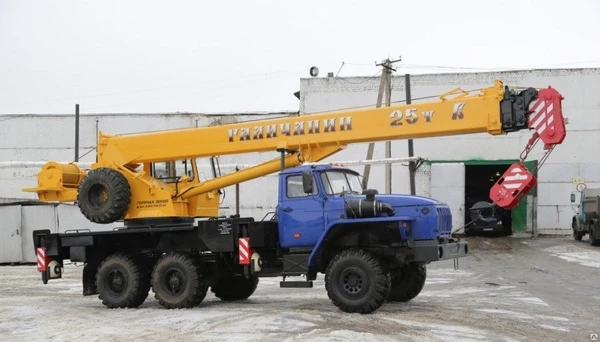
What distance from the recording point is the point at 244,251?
14.1 meters

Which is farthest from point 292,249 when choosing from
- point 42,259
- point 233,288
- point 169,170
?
point 42,259

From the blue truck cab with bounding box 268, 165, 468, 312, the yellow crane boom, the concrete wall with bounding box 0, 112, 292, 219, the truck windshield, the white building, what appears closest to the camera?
the blue truck cab with bounding box 268, 165, 468, 312

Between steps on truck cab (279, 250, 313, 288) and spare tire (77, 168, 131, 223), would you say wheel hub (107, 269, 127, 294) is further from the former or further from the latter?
steps on truck cab (279, 250, 313, 288)

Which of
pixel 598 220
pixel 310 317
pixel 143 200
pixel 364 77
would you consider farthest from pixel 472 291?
pixel 364 77

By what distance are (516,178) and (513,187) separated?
156 millimetres

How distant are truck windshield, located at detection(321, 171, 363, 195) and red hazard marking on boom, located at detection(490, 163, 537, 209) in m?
2.64

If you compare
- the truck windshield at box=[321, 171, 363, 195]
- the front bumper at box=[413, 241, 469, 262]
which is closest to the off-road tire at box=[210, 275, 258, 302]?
the truck windshield at box=[321, 171, 363, 195]

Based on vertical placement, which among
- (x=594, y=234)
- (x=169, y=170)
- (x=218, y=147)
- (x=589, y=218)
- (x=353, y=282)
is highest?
(x=218, y=147)

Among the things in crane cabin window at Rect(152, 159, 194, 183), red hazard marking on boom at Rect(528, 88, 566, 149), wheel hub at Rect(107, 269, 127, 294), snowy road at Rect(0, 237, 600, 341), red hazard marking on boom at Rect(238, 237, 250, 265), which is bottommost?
snowy road at Rect(0, 237, 600, 341)

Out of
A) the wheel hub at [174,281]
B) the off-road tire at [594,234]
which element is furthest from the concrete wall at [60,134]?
the wheel hub at [174,281]

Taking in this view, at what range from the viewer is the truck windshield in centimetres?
1384

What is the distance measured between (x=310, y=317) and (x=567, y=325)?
3976 millimetres

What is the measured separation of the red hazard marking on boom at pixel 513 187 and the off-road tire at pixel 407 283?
8.04 feet

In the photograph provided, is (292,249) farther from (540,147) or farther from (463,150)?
(540,147)
